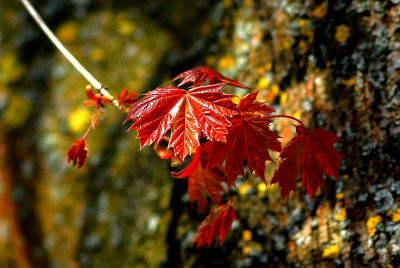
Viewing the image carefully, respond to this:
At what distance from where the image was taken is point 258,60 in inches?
47.6

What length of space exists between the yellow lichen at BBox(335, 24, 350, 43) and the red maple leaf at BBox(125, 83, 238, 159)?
551 millimetres

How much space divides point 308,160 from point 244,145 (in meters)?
0.17

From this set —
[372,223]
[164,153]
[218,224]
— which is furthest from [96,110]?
[372,223]

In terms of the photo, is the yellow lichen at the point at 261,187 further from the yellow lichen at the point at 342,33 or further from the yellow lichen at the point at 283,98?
the yellow lichen at the point at 342,33

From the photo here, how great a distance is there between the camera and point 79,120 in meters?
1.64

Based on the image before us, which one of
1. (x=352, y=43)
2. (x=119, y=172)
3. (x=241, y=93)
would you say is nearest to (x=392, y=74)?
(x=352, y=43)

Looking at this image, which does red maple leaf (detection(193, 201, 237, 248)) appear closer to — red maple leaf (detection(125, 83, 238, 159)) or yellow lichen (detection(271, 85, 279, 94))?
red maple leaf (detection(125, 83, 238, 159))

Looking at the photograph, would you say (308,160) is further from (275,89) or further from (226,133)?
(275,89)

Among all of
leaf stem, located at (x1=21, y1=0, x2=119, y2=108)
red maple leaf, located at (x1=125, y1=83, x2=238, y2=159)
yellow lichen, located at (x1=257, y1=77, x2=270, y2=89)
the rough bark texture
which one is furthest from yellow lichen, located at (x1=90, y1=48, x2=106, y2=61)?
red maple leaf, located at (x1=125, y1=83, x2=238, y2=159)

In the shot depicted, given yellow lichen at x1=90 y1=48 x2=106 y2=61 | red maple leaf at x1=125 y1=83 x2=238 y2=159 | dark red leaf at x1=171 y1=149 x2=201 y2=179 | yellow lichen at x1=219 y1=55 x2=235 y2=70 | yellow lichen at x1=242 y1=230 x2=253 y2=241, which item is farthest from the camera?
yellow lichen at x1=90 y1=48 x2=106 y2=61

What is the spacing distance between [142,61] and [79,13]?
1.84 feet

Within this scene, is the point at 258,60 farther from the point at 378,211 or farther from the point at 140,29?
the point at 140,29

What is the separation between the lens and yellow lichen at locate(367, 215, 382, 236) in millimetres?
822

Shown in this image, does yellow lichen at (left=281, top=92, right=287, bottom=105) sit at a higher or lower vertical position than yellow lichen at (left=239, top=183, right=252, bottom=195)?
higher
